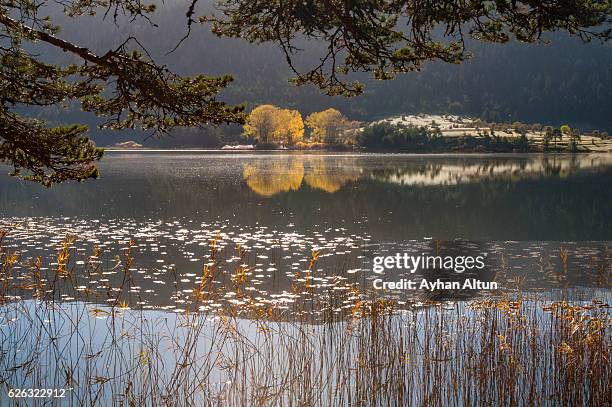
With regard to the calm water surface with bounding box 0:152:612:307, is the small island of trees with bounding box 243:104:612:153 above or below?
above

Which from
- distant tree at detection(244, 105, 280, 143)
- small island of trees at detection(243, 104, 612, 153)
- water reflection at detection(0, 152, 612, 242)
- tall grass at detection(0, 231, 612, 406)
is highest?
distant tree at detection(244, 105, 280, 143)

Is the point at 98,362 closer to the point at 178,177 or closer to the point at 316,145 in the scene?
the point at 178,177

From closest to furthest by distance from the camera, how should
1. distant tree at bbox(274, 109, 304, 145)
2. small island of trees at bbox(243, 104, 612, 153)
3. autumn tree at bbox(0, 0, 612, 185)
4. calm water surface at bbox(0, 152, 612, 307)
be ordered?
autumn tree at bbox(0, 0, 612, 185)
calm water surface at bbox(0, 152, 612, 307)
small island of trees at bbox(243, 104, 612, 153)
distant tree at bbox(274, 109, 304, 145)

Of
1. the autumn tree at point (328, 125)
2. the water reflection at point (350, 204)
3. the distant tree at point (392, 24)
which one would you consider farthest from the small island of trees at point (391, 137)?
the distant tree at point (392, 24)

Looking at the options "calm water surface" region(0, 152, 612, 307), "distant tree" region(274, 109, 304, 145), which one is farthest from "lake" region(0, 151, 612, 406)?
"distant tree" region(274, 109, 304, 145)

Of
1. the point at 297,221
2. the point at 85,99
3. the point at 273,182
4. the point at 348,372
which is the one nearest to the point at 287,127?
the point at 273,182

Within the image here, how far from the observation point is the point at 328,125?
456ft

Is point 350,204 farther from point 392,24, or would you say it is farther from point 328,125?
point 328,125

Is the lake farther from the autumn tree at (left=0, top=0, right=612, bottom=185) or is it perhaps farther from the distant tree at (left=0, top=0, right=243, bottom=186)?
the autumn tree at (left=0, top=0, right=612, bottom=185)

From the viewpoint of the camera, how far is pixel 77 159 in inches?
443
